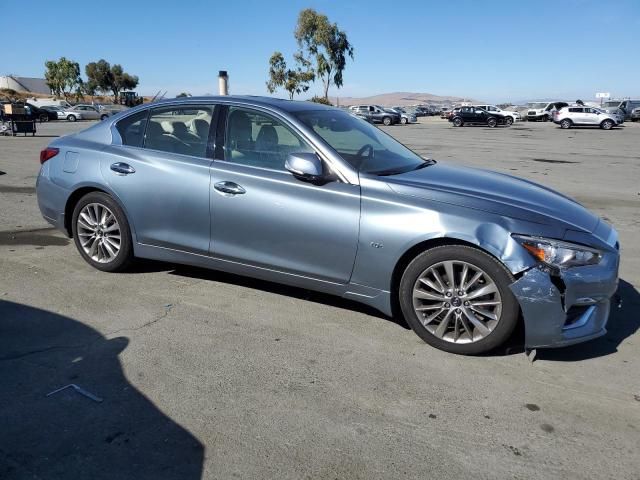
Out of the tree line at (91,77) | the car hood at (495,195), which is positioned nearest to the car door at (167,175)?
the car hood at (495,195)

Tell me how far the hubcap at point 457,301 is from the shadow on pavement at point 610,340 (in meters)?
0.51

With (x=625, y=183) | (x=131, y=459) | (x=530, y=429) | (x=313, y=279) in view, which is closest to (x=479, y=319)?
Answer: (x=530, y=429)

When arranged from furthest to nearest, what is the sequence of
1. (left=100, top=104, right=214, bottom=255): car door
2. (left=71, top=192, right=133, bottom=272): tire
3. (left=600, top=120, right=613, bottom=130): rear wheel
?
(left=600, top=120, right=613, bottom=130): rear wheel → (left=71, top=192, right=133, bottom=272): tire → (left=100, top=104, right=214, bottom=255): car door

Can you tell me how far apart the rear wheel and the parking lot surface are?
130 ft

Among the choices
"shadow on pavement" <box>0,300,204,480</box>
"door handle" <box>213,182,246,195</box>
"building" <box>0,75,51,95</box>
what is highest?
"building" <box>0,75,51,95</box>

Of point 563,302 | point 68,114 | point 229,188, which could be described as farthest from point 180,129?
point 68,114

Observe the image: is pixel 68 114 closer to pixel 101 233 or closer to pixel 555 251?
pixel 101 233

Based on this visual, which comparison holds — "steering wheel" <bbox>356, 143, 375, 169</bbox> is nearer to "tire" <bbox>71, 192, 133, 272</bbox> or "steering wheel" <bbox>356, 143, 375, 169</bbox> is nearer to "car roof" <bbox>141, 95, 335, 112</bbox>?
"car roof" <bbox>141, 95, 335, 112</bbox>

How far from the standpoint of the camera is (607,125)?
132 ft

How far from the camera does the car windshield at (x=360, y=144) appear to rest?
4.38m

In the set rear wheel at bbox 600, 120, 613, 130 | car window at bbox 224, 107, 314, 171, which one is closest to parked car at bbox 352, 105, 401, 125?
rear wheel at bbox 600, 120, 613, 130

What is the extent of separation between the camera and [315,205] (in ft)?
13.4

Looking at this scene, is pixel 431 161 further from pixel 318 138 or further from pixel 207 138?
pixel 207 138

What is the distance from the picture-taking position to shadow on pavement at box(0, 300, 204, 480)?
2592 mm
